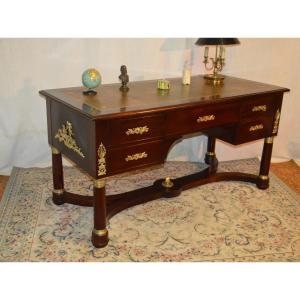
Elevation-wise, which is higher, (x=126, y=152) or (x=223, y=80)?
(x=223, y=80)

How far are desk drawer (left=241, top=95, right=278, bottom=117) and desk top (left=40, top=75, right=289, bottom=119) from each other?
0.06 meters

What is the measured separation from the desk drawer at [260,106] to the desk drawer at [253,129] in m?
0.05

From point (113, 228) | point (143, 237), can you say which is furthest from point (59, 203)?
point (143, 237)

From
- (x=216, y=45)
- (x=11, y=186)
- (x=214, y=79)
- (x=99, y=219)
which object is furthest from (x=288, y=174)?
(x=11, y=186)

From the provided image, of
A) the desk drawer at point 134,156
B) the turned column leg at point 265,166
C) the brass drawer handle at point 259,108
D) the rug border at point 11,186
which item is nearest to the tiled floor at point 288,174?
the rug border at point 11,186

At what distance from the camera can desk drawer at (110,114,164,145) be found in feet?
6.82

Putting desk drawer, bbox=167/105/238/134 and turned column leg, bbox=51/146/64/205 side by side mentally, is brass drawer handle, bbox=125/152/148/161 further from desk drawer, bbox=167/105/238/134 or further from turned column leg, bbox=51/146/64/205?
turned column leg, bbox=51/146/64/205

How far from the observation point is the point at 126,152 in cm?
216

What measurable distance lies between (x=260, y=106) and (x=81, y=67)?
1.43 m

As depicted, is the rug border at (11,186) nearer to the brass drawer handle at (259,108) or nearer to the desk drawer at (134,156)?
the brass drawer handle at (259,108)

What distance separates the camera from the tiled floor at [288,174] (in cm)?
324
